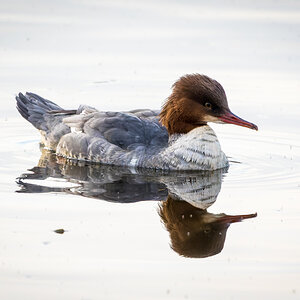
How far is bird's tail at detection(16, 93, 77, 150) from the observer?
12047mm

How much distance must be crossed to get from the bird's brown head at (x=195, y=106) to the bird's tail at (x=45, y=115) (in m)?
1.68

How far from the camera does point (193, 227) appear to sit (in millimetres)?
8578

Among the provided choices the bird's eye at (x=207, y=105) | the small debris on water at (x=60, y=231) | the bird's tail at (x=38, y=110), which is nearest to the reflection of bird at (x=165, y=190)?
the bird's tail at (x=38, y=110)

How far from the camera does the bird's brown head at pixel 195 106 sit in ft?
35.2

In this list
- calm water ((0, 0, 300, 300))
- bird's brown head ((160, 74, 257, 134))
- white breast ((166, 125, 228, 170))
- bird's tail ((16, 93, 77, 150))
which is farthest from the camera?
bird's tail ((16, 93, 77, 150))

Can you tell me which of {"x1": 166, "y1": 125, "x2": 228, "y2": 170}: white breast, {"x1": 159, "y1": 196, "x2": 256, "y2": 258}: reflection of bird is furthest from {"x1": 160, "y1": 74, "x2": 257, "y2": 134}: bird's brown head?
{"x1": 159, "y1": 196, "x2": 256, "y2": 258}: reflection of bird

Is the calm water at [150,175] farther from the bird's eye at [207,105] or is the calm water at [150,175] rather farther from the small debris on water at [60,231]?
the bird's eye at [207,105]

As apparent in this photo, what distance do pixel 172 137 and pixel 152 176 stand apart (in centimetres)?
70

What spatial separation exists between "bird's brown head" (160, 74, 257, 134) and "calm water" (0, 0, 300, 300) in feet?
2.27

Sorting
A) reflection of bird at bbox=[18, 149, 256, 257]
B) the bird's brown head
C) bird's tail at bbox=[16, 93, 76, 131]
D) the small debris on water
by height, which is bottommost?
reflection of bird at bbox=[18, 149, 256, 257]

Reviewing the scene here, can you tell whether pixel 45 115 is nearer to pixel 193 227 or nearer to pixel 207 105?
pixel 207 105

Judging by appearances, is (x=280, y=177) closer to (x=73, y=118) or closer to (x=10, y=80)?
(x=73, y=118)

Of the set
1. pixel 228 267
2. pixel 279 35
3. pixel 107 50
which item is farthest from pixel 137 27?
pixel 228 267

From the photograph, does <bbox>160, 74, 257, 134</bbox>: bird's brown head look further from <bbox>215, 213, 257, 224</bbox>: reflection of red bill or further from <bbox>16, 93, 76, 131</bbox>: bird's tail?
<bbox>215, 213, 257, 224</bbox>: reflection of red bill
